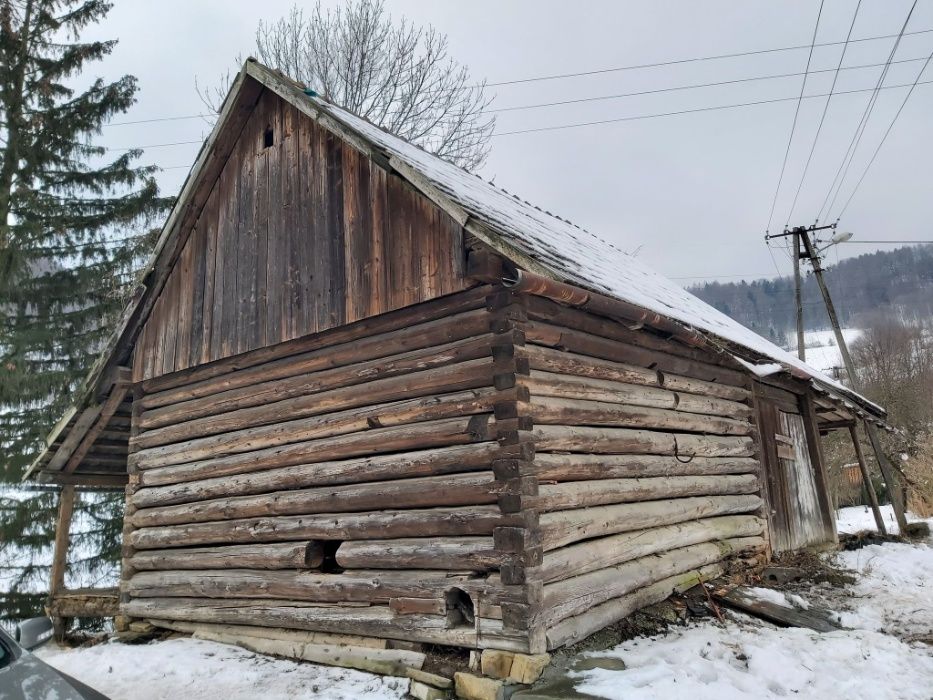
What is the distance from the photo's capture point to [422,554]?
5.55m

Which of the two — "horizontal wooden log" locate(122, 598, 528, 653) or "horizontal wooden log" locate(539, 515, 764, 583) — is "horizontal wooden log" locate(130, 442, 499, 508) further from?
"horizontal wooden log" locate(122, 598, 528, 653)

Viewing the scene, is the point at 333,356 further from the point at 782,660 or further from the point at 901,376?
the point at 901,376

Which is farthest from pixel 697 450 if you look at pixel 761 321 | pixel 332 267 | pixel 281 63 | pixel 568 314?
pixel 761 321

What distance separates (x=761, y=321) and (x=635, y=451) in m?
92.9

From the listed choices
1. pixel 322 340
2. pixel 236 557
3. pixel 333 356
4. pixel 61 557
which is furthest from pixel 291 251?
pixel 61 557

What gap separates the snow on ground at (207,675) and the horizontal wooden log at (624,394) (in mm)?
2705

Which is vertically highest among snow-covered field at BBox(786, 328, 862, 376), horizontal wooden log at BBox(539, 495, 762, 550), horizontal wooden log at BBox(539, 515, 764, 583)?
snow-covered field at BBox(786, 328, 862, 376)

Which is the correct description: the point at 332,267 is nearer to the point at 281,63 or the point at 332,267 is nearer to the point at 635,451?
the point at 635,451

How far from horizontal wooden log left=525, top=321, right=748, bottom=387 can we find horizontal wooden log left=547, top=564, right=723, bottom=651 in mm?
2280

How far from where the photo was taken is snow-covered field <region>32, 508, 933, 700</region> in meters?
4.56

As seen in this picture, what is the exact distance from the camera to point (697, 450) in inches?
309

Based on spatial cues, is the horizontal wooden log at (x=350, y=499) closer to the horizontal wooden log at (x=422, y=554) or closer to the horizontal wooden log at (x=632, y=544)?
the horizontal wooden log at (x=422, y=554)

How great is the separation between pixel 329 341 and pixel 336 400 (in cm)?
67

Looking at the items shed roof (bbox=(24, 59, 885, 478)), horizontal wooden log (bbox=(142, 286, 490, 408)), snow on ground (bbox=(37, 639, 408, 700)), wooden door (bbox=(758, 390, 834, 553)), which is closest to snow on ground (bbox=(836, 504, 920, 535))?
wooden door (bbox=(758, 390, 834, 553))
